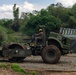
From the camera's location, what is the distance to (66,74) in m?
17.2

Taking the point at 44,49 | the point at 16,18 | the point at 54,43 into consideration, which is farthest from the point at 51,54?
the point at 16,18

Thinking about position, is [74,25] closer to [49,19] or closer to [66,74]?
[49,19]

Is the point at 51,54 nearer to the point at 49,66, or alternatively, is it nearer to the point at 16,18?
the point at 49,66

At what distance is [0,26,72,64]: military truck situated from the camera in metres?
22.5

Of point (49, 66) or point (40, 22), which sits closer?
point (49, 66)

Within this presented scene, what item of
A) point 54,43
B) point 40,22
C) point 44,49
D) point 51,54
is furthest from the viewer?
point 40,22

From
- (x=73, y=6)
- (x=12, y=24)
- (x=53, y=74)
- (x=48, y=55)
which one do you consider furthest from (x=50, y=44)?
(x=12, y=24)

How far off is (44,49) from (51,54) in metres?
0.59

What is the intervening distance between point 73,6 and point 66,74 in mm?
57709

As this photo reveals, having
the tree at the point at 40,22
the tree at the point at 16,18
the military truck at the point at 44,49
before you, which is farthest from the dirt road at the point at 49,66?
the tree at the point at 16,18

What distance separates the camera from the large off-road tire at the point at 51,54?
22.4m

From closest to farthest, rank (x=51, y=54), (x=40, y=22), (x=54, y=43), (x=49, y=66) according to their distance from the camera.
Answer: (x=49, y=66) → (x=51, y=54) → (x=54, y=43) → (x=40, y=22)

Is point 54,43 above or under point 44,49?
above

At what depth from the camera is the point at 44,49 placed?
2262 cm
